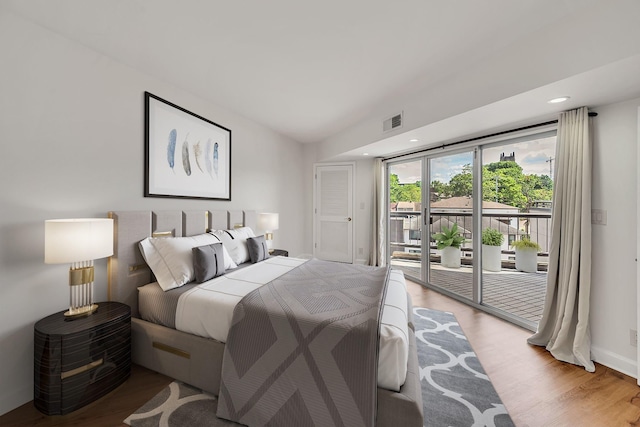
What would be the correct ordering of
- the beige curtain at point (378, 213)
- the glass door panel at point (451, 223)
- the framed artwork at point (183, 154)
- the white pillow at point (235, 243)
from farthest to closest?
the beige curtain at point (378, 213) < the glass door panel at point (451, 223) < the white pillow at point (235, 243) < the framed artwork at point (183, 154)

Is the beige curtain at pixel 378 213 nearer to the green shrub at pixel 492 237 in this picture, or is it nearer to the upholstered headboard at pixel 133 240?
the green shrub at pixel 492 237

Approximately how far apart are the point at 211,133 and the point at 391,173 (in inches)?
123

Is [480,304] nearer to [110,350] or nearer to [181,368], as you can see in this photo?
[181,368]

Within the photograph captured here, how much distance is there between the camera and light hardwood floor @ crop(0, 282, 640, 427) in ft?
5.07

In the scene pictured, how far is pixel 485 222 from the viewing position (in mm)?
3236

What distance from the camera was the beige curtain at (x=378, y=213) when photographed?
466 cm

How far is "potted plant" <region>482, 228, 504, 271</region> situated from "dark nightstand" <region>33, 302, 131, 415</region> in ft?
12.7

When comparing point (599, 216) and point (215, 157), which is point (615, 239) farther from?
point (215, 157)

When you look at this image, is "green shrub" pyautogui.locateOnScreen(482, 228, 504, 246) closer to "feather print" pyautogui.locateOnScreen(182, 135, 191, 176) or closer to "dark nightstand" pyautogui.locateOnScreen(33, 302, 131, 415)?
"feather print" pyautogui.locateOnScreen(182, 135, 191, 176)

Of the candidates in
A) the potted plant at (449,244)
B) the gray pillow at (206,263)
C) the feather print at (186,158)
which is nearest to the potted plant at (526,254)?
the potted plant at (449,244)

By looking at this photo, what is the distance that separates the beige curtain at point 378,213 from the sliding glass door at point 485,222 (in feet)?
1.47

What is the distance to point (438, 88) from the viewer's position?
261cm

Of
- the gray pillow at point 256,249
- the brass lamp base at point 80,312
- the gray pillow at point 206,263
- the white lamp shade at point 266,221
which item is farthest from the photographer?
the white lamp shade at point 266,221

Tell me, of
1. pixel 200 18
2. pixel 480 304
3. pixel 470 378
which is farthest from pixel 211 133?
pixel 480 304
